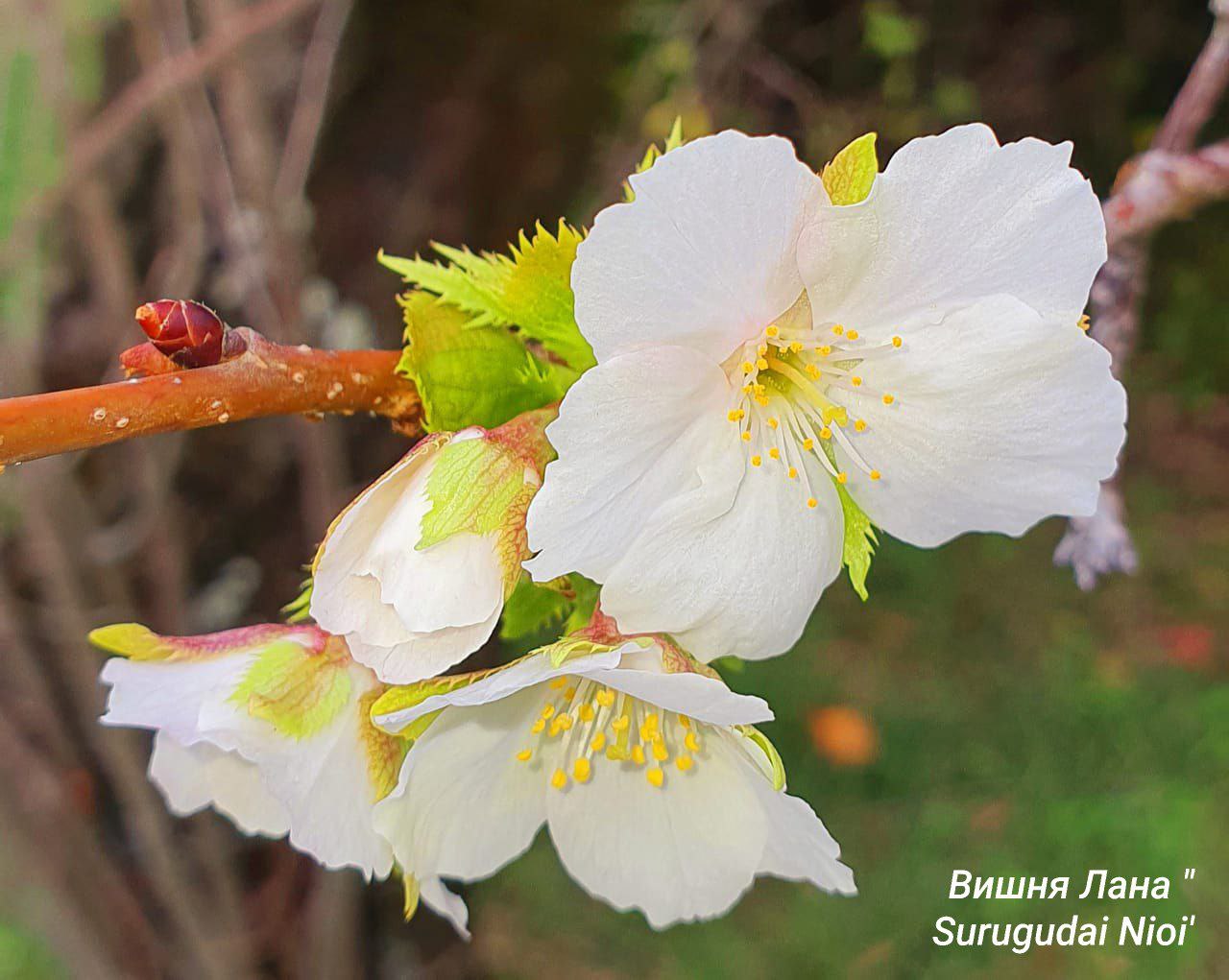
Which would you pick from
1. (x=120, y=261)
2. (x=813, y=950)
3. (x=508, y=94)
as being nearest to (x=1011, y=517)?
(x=120, y=261)

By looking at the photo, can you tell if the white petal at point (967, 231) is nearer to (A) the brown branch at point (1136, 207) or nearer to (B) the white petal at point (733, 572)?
(B) the white petal at point (733, 572)

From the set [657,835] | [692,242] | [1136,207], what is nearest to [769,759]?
[657,835]

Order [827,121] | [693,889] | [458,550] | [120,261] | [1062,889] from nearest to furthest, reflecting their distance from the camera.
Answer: [458,550] → [693,889] → [120,261] → [1062,889] → [827,121]

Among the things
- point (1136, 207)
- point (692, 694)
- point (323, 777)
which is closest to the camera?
point (692, 694)

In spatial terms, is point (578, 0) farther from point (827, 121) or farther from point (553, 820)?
point (553, 820)

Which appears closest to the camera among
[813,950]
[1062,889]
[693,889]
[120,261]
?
[693,889]

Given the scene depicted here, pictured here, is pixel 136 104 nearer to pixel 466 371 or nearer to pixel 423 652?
pixel 466 371
